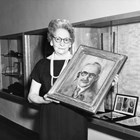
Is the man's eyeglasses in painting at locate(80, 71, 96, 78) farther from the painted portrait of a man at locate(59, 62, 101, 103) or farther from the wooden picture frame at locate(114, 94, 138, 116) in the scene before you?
the wooden picture frame at locate(114, 94, 138, 116)

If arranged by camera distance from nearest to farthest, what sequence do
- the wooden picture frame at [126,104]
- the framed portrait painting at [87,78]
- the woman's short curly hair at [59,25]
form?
the framed portrait painting at [87,78], the woman's short curly hair at [59,25], the wooden picture frame at [126,104]

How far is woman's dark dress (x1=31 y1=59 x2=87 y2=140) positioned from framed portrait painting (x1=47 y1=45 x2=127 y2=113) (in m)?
0.14

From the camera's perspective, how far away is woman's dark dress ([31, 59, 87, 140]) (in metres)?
1.90

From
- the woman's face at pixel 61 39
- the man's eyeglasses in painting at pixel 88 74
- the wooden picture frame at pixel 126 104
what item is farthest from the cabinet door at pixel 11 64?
the man's eyeglasses in painting at pixel 88 74

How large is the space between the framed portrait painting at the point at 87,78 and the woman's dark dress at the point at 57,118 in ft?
0.47

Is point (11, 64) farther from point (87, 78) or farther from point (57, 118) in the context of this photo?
point (87, 78)

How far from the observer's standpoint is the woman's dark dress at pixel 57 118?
1.90m

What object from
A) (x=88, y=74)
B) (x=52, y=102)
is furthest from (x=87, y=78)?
(x=52, y=102)

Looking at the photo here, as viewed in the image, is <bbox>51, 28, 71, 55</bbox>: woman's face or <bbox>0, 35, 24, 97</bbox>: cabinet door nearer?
<bbox>51, 28, 71, 55</bbox>: woman's face

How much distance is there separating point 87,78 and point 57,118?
392 mm

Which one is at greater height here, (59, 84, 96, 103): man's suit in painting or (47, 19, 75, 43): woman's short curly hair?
(47, 19, 75, 43): woman's short curly hair

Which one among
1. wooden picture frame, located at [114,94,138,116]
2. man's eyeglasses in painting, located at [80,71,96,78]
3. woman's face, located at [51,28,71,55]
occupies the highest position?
woman's face, located at [51,28,71,55]

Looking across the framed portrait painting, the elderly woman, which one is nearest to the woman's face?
the elderly woman

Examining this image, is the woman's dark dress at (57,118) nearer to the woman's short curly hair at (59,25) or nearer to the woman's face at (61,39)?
the woman's face at (61,39)
